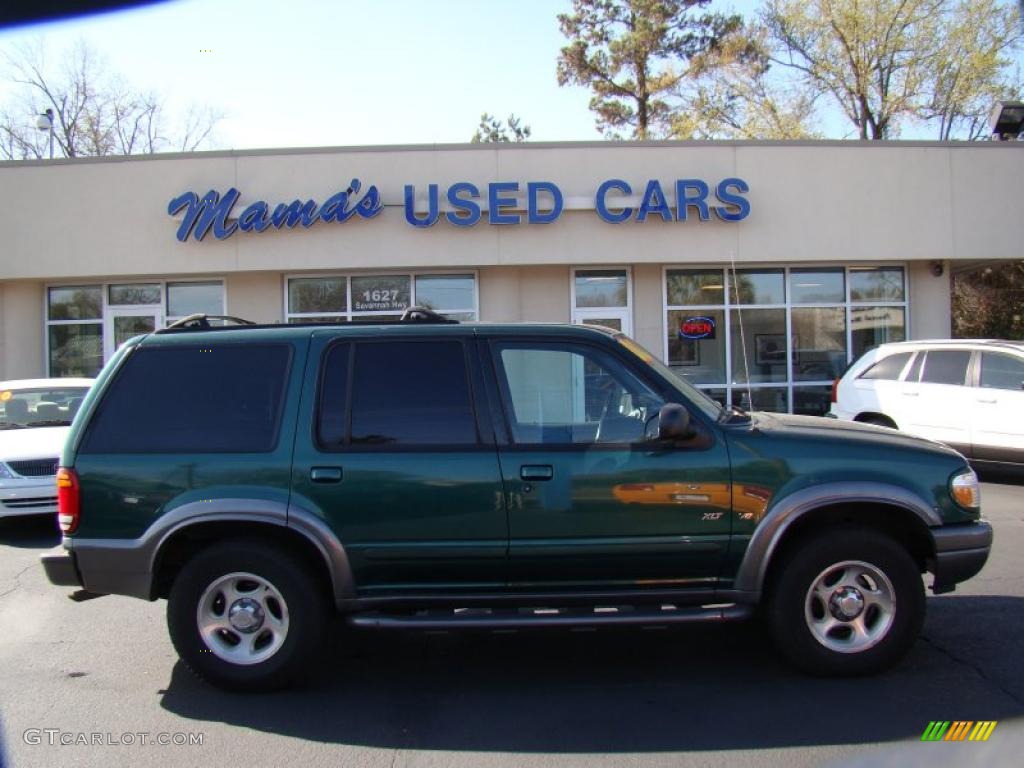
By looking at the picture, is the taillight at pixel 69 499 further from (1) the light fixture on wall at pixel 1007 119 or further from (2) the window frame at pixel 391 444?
(1) the light fixture on wall at pixel 1007 119

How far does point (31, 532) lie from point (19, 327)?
8197 mm

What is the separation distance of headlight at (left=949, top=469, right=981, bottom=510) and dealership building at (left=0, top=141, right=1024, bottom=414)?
1028cm

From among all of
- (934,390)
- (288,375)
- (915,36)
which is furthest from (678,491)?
(915,36)

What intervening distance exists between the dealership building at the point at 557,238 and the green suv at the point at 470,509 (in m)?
10.1

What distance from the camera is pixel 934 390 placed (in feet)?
33.9

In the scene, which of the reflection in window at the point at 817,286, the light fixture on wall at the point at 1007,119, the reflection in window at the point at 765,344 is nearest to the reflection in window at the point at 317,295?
the reflection in window at the point at 765,344

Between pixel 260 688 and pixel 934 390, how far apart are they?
8.97m

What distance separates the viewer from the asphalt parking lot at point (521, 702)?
3713mm

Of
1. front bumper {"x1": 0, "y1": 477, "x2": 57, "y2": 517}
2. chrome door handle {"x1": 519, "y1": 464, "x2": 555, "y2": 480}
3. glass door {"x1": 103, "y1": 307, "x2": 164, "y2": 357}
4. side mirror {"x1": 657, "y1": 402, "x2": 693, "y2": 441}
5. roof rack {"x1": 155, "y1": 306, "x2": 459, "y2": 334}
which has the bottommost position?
front bumper {"x1": 0, "y1": 477, "x2": 57, "y2": 517}

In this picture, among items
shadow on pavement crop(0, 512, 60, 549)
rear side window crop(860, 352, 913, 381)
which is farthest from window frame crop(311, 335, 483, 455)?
rear side window crop(860, 352, 913, 381)

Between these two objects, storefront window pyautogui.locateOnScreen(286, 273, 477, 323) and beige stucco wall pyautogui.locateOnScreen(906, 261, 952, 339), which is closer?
storefront window pyautogui.locateOnScreen(286, 273, 477, 323)

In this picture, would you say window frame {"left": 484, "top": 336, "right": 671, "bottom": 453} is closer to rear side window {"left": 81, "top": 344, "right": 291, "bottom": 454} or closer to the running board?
the running board

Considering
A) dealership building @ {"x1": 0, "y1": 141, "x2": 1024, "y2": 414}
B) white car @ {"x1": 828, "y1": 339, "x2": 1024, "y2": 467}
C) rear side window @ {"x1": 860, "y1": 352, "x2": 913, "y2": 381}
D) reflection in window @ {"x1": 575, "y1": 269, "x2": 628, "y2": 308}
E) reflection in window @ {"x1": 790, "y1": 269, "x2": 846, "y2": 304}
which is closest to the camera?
white car @ {"x1": 828, "y1": 339, "x2": 1024, "y2": 467}

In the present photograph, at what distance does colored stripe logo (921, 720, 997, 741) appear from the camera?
3.65 m
